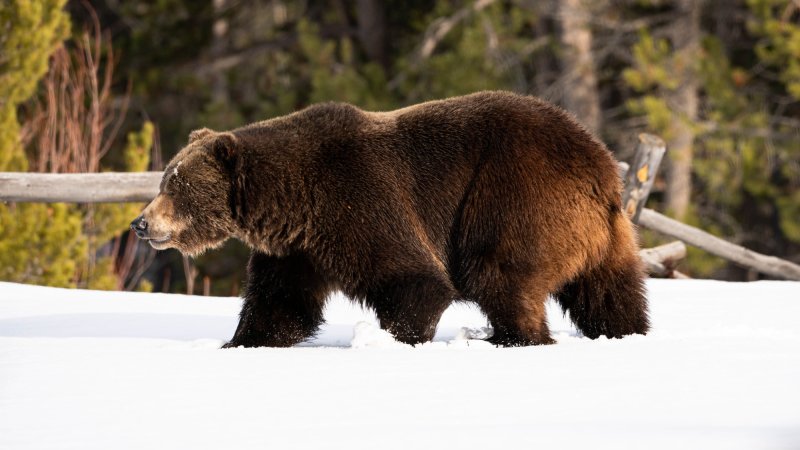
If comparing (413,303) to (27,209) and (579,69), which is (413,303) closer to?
(27,209)

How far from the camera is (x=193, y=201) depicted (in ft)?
18.5

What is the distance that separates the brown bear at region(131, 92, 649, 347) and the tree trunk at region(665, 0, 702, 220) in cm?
1139

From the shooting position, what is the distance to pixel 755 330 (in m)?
5.36

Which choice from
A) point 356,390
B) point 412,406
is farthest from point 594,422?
point 356,390

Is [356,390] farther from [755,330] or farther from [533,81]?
[533,81]

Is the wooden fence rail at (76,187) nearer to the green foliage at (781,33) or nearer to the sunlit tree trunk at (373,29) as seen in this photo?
the green foliage at (781,33)

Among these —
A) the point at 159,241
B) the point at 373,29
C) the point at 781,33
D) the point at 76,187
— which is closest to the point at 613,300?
the point at 159,241

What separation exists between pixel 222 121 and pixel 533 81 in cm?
493

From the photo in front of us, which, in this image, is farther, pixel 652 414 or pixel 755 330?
pixel 755 330

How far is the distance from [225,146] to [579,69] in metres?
12.7

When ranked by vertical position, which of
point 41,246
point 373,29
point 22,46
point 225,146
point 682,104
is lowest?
point 41,246

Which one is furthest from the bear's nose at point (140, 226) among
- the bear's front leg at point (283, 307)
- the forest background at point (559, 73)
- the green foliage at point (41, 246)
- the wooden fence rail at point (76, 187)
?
the forest background at point (559, 73)

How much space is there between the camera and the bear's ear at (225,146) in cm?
553

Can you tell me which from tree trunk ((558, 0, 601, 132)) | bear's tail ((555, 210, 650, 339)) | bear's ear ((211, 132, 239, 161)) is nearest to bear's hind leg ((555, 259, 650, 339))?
bear's tail ((555, 210, 650, 339))
